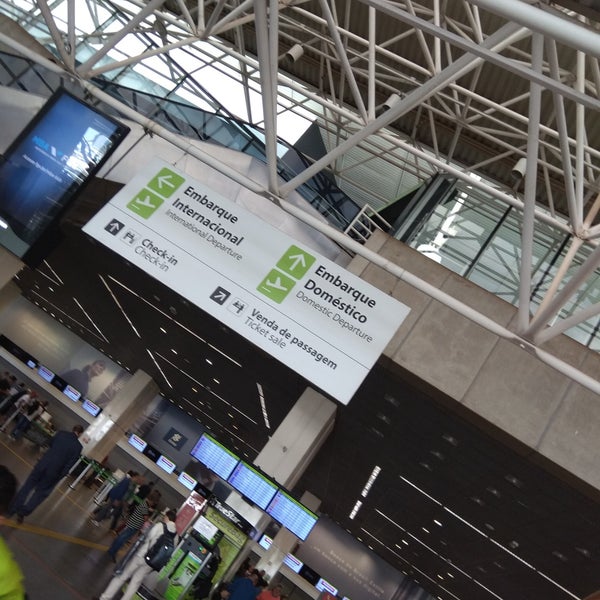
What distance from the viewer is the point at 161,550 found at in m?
9.59

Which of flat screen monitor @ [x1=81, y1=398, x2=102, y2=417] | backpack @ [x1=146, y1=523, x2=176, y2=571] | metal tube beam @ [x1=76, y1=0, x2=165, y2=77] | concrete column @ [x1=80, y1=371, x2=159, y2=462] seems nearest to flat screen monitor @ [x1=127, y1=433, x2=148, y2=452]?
concrete column @ [x1=80, y1=371, x2=159, y2=462]

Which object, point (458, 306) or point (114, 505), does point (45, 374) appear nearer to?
point (114, 505)

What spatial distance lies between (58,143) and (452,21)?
370 inches

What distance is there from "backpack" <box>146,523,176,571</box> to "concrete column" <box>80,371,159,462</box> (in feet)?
50.7

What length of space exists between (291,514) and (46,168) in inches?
305

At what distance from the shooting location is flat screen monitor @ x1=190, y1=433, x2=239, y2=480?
35.7ft

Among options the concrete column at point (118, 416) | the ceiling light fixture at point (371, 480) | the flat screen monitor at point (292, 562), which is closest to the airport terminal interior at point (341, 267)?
the ceiling light fixture at point (371, 480)

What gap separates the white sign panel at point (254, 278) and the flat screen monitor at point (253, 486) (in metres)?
3.99

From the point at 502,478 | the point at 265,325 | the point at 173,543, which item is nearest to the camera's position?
the point at 265,325

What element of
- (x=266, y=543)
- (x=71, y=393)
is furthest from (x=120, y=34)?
(x=266, y=543)

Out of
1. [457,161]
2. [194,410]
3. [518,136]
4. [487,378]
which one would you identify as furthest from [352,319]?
[194,410]

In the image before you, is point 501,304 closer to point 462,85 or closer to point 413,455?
point 413,455

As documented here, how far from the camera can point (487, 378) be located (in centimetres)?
859

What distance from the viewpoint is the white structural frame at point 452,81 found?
544cm
